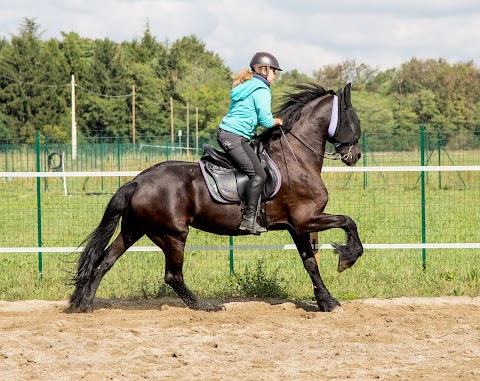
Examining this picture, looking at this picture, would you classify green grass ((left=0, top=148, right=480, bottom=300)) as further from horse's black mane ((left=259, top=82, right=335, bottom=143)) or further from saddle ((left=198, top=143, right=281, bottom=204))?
horse's black mane ((left=259, top=82, right=335, bottom=143))

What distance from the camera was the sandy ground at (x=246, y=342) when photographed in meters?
6.04

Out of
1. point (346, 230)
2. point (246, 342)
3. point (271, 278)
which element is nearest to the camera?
point (246, 342)

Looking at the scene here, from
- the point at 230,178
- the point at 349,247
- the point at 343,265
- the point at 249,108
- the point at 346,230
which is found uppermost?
the point at 249,108

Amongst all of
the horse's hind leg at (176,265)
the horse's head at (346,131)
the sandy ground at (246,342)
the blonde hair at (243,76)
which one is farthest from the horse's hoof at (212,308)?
the blonde hair at (243,76)

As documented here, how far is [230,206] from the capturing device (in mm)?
8711

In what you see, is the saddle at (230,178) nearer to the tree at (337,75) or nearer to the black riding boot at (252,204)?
the black riding boot at (252,204)

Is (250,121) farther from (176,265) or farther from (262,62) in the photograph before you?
(176,265)

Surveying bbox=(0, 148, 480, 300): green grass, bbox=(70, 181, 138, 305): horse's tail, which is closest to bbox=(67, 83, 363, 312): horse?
bbox=(70, 181, 138, 305): horse's tail

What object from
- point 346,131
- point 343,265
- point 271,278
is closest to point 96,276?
point 271,278

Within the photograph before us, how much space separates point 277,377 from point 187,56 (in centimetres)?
9122

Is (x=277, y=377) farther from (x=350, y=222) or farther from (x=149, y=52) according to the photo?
(x=149, y=52)

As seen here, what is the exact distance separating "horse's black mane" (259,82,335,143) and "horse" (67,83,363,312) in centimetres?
1

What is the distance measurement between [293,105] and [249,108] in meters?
0.81

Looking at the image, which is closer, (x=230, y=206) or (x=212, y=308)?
(x=230, y=206)
